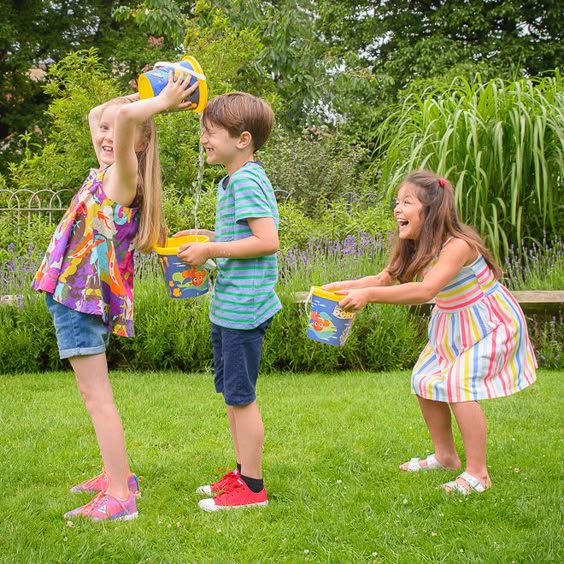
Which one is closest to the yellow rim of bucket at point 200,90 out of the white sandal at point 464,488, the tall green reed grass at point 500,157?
the white sandal at point 464,488

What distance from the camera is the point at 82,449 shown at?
344cm

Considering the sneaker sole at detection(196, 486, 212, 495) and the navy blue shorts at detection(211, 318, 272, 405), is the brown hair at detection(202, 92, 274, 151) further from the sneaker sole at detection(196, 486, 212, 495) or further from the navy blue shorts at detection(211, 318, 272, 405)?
the sneaker sole at detection(196, 486, 212, 495)

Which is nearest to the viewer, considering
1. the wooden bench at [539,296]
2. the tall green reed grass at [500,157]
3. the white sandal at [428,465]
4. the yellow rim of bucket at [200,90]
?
the yellow rim of bucket at [200,90]

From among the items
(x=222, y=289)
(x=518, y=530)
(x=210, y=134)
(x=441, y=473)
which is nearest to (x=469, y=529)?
(x=518, y=530)

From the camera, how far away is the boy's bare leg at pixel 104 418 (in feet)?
8.66

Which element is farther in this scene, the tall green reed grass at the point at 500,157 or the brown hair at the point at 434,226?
the tall green reed grass at the point at 500,157

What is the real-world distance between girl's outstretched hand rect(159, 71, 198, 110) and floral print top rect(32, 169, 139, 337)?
417mm

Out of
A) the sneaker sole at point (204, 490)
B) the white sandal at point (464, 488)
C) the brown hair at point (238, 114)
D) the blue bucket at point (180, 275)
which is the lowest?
the white sandal at point (464, 488)

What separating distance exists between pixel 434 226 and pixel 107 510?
1.63 m

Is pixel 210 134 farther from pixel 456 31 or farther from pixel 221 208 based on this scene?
pixel 456 31

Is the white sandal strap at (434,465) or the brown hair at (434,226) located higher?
the brown hair at (434,226)

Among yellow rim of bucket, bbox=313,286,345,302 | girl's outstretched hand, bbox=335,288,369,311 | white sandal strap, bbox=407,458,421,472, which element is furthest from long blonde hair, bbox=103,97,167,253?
white sandal strap, bbox=407,458,421,472

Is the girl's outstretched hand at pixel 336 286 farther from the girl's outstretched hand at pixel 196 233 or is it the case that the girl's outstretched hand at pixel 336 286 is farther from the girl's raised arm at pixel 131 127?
the girl's raised arm at pixel 131 127

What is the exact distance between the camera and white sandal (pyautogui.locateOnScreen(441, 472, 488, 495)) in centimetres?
281
